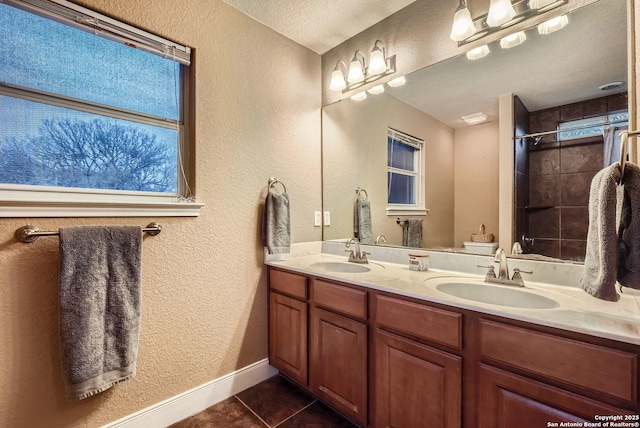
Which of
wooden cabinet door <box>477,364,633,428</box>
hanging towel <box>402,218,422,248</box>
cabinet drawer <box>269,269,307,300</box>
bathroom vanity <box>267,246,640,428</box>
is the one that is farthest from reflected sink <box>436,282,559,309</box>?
cabinet drawer <box>269,269,307,300</box>

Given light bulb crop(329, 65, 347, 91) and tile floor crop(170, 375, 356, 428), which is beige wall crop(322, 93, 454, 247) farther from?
tile floor crop(170, 375, 356, 428)

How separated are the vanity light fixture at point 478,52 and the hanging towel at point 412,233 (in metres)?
0.99

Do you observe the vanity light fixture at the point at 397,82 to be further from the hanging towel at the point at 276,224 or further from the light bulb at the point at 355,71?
the hanging towel at the point at 276,224

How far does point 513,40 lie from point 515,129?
0.44 m

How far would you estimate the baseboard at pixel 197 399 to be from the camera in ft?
4.85

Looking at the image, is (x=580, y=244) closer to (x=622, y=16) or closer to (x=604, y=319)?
(x=604, y=319)

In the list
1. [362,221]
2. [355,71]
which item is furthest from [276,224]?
[355,71]

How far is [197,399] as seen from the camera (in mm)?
1676

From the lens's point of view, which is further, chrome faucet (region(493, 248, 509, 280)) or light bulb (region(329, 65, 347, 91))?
light bulb (region(329, 65, 347, 91))

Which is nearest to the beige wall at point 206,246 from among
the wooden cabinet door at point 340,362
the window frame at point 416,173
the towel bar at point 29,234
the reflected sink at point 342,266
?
the towel bar at point 29,234

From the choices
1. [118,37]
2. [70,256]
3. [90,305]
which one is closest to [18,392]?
[90,305]

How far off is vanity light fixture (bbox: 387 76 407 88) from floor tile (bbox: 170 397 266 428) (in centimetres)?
223

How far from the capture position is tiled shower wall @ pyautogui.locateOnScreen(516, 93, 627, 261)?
1.25 metres

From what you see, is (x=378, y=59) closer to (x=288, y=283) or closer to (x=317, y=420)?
(x=288, y=283)
